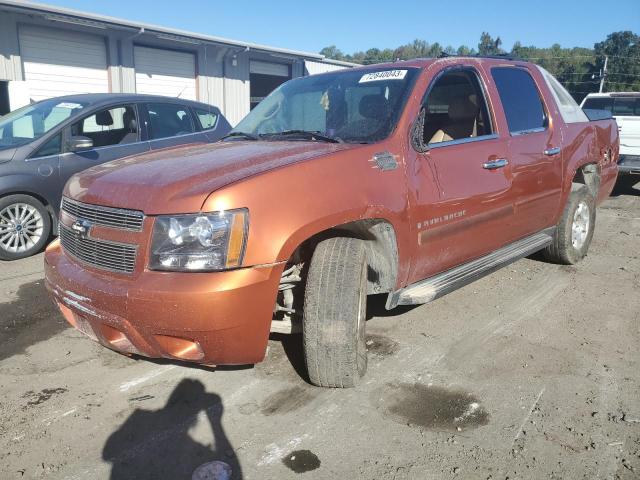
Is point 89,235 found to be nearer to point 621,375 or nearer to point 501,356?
point 501,356

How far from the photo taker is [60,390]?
10.1ft

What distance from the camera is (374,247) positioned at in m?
3.16

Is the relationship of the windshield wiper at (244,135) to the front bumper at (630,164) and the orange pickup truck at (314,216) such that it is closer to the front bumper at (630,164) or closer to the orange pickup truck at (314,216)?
the orange pickup truck at (314,216)

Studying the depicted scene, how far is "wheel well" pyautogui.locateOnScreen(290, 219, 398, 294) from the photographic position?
2.99 m

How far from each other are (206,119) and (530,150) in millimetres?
4719

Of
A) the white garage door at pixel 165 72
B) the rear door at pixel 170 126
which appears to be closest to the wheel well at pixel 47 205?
the rear door at pixel 170 126

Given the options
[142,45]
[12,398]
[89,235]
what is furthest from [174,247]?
[142,45]

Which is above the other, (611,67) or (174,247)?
(611,67)

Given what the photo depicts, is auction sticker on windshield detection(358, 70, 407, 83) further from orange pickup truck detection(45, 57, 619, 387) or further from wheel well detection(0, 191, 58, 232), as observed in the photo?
wheel well detection(0, 191, 58, 232)

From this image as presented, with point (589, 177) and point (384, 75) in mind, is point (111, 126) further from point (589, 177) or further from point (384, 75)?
point (589, 177)

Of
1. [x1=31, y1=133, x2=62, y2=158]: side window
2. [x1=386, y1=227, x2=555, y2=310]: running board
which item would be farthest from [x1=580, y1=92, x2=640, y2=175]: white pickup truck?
[x1=31, y1=133, x2=62, y2=158]: side window

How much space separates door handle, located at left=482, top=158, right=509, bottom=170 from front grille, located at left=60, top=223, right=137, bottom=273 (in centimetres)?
244

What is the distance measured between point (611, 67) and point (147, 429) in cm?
7681

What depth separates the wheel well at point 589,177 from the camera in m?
5.26
